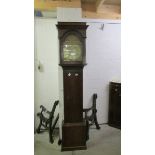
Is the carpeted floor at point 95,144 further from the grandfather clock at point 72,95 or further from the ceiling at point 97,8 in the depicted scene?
the ceiling at point 97,8

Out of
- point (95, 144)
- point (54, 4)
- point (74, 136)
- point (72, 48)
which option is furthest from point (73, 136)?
point (54, 4)

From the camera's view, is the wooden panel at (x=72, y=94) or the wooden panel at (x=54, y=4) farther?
the wooden panel at (x=54, y=4)

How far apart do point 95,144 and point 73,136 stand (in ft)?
1.60

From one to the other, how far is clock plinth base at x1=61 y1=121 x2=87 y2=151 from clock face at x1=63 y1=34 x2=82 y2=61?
1.06 meters

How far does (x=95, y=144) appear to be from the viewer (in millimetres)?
3688

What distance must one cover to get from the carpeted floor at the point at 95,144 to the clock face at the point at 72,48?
4.86 feet

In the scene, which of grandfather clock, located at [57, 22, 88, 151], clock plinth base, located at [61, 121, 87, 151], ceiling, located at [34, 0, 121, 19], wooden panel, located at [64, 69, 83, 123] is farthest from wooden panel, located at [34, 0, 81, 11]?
clock plinth base, located at [61, 121, 87, 151]

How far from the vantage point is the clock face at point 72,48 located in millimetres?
3500

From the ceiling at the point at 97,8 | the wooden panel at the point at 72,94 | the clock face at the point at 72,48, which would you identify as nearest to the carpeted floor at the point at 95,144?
the wooden panel at the point at 72,94

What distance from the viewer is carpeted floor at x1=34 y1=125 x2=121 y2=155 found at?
3377mm

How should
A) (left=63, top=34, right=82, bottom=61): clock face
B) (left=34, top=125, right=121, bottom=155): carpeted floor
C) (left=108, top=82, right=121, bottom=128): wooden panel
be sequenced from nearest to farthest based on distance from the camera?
1. (left=34, top=125, right=121, bottom=155): carpeted floor
2. (left=63, top=34, right=82, bottom=61): clock face
3. (left=108, top=82, right=121, bottom=128): wooden panel

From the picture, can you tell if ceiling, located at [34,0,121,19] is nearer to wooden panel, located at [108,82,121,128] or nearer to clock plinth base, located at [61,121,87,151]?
wooden panel, located at [108,82,121,128]
